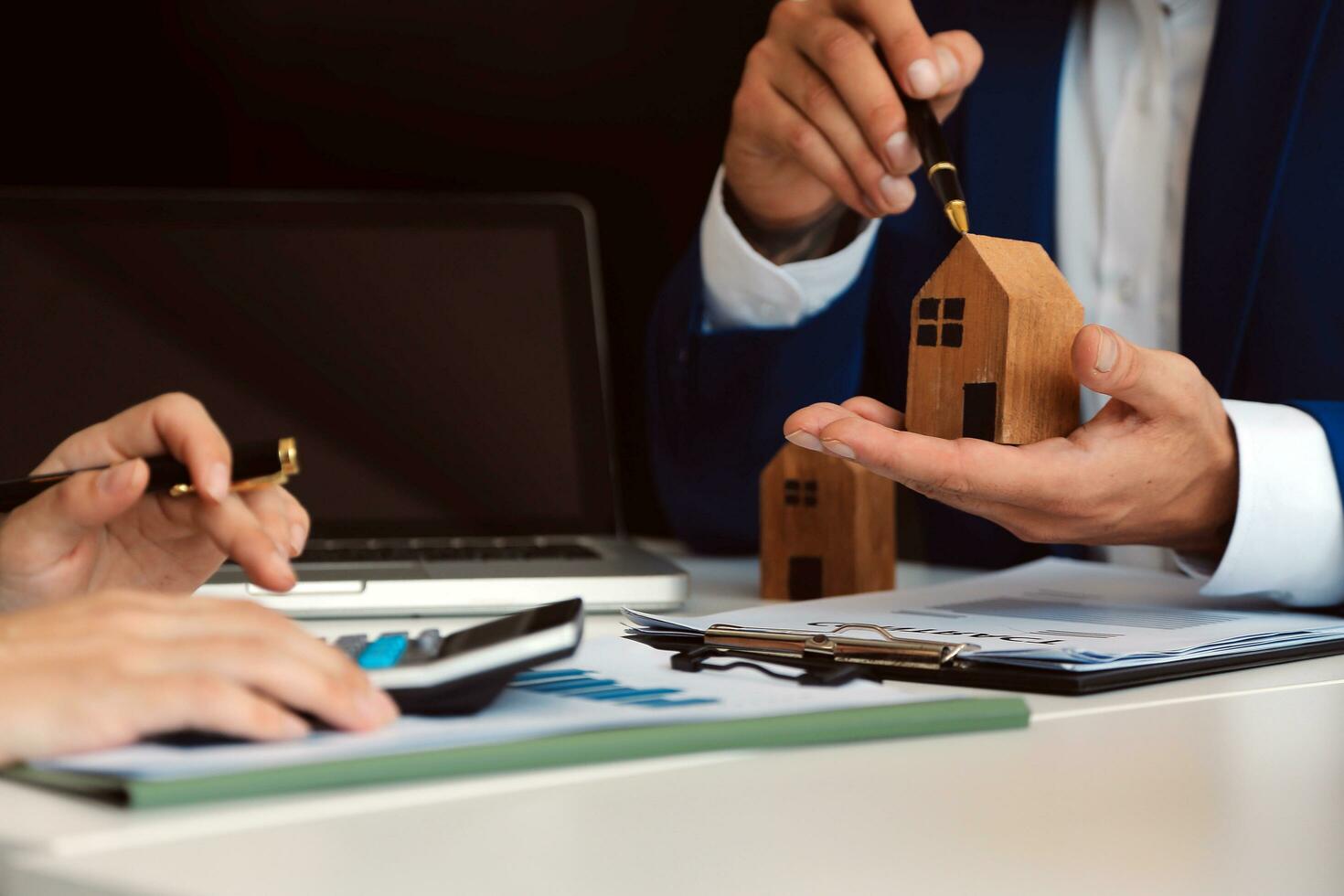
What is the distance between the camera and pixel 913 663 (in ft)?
2.16

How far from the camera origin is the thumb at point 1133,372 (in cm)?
71

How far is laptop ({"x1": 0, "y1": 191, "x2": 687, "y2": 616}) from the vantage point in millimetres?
1221

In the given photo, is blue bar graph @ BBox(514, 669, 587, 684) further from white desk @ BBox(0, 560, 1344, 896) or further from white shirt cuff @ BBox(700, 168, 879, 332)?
white shirt cuff @ BBox(700, 168, 879, 332)

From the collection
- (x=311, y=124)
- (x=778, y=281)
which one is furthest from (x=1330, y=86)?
(x=311, y=124)

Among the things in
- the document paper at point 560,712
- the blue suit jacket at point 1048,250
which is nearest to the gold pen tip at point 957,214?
the blue suit jacket at point 1048,250

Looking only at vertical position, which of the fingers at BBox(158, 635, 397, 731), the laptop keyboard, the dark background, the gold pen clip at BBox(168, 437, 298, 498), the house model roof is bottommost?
the laptop keyboard

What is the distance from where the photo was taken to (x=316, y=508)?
121 centimetres

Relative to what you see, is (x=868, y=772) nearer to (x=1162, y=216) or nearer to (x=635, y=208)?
(x=1162, y=216)

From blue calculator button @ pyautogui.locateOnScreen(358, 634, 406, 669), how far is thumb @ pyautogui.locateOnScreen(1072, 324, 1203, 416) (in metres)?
0.38

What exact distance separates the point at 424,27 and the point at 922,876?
163cm

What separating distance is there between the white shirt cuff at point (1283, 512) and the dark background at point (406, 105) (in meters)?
1.03

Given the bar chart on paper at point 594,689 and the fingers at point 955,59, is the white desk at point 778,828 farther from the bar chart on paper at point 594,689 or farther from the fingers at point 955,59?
the fingers at point 955,59

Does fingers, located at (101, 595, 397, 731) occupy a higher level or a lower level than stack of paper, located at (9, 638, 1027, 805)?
higher

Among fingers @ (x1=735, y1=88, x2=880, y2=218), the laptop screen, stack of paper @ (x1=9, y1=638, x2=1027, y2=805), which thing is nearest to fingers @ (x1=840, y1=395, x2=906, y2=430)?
stack of paper @ (x1=9, y1=638, x2=1027, y2=805)
